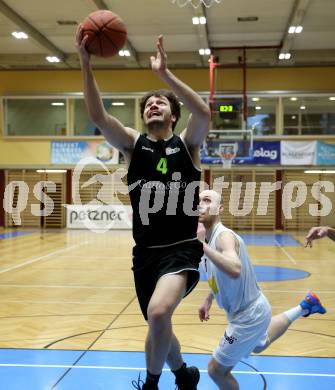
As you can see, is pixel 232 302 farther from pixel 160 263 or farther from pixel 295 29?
pixel 295 29

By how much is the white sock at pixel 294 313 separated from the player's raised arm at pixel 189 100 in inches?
64.5

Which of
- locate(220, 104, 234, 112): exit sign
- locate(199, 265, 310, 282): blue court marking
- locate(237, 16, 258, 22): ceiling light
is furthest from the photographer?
locate(220, 104, 234, 112): exit sign

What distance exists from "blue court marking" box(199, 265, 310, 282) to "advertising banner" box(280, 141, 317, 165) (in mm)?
10783

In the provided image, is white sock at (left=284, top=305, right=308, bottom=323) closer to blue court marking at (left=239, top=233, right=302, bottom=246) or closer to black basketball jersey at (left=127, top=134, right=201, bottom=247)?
black basketball jersey at (left=127, top=134, right=201, bottom=247)

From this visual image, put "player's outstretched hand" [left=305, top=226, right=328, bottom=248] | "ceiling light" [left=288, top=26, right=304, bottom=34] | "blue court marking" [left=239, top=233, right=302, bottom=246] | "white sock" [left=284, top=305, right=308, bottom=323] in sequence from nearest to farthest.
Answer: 1. "player's outstretched hand" [left=305, top=226, right=328, bottom=248]
2. "white sock" [left=284, top=305, right=308, bottom=323]
3. "blue court marking" [left=239, top=233, right=302, bottom=246]
4. "ceiling light" [left=288, top=26, right=304, bottom=34]

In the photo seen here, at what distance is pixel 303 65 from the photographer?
856 inches

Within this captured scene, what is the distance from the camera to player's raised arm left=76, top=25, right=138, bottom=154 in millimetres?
3162

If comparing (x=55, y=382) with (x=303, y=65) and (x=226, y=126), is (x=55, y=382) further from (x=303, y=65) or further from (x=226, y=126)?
(x=303, y=65)

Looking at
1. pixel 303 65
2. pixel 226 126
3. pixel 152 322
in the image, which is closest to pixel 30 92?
pixel 226 126

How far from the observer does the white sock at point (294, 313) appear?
4.14 meters

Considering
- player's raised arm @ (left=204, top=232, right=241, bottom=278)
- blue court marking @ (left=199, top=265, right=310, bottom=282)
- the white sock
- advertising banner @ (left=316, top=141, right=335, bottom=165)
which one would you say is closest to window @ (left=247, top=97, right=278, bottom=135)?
advertising banner @ (left=316, top=141, right=335, bottom=165)

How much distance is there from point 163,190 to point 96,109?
67 centimetres

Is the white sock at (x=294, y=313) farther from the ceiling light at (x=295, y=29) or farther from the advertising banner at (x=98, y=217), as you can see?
the advertising banner at (x=98, y=217)

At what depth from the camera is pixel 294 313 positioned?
4.19m
